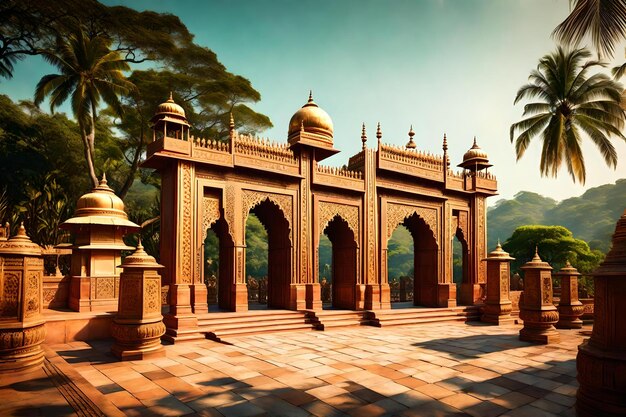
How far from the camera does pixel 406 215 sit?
1517 centimetres

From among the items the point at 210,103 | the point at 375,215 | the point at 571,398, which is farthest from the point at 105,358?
the point at 210,103

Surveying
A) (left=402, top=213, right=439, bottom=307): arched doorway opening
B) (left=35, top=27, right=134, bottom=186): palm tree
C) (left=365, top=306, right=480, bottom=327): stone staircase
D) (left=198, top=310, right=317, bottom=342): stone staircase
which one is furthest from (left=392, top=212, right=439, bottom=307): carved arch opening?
(left=35, top=27, right=134, bottom=186): palm tree

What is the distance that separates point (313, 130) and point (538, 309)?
8.17 m

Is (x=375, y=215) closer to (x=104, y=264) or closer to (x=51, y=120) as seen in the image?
(x=104, y=264)

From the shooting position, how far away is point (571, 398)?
5809 millimetres

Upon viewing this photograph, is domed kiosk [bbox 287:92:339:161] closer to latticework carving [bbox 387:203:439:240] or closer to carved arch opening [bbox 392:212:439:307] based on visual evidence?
latticework carving [bbox 387:203:439:240]

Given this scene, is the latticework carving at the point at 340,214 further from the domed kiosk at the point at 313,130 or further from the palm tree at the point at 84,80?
the palm tree at the point at 84,80

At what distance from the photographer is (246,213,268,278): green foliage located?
38812 millimetres

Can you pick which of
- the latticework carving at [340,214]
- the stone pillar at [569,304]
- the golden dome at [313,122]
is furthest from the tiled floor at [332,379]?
the golden dome at [313,122]

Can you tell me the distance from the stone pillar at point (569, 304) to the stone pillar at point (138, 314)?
1143 cm

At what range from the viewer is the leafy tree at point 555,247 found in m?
32.7

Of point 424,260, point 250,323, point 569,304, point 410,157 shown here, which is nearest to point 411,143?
point 410,157

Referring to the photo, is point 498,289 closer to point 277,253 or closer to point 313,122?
point 277,253

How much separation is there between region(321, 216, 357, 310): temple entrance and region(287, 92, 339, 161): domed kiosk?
2458mm
